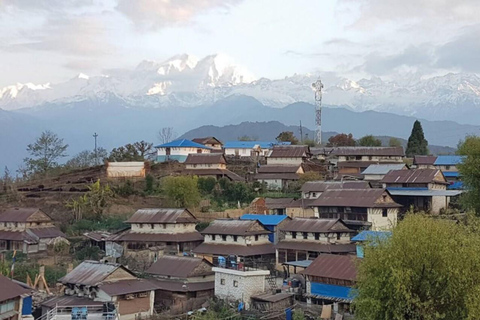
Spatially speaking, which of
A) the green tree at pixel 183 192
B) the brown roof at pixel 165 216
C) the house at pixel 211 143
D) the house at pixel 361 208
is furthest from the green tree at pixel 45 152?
the house at pixel 361 208

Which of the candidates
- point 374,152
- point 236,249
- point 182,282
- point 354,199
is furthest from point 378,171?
point 182,282

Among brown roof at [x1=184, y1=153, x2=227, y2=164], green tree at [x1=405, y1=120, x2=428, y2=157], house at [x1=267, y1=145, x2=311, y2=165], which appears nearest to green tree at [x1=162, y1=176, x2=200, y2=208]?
brown roof at [x1=184, y1=153, x2=227, y2=164]

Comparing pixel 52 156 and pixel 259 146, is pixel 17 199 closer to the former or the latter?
pixel 52 156

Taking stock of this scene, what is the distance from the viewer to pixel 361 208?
3938cm

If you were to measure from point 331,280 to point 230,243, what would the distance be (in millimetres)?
10053

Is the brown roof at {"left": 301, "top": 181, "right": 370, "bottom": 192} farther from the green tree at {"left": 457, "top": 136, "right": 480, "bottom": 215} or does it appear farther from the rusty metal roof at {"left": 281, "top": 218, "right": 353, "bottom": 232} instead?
the rusty metal roof at {"left": 281, "top": 218, "right": 353, "bottom": 232}

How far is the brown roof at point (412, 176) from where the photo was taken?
44941mm

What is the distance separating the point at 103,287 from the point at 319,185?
2266cm

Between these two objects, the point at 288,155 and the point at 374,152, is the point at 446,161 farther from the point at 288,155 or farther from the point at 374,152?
the point at 288,155

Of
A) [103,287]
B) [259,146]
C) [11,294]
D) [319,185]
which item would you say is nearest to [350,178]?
[319,185]

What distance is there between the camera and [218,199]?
170 feet

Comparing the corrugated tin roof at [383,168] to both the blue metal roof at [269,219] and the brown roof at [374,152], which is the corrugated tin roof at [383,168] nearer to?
the brown roof at [374,152]

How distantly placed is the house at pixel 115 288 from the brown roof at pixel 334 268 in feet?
28.3

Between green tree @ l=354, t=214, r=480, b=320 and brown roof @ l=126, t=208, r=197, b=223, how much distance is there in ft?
67.5
